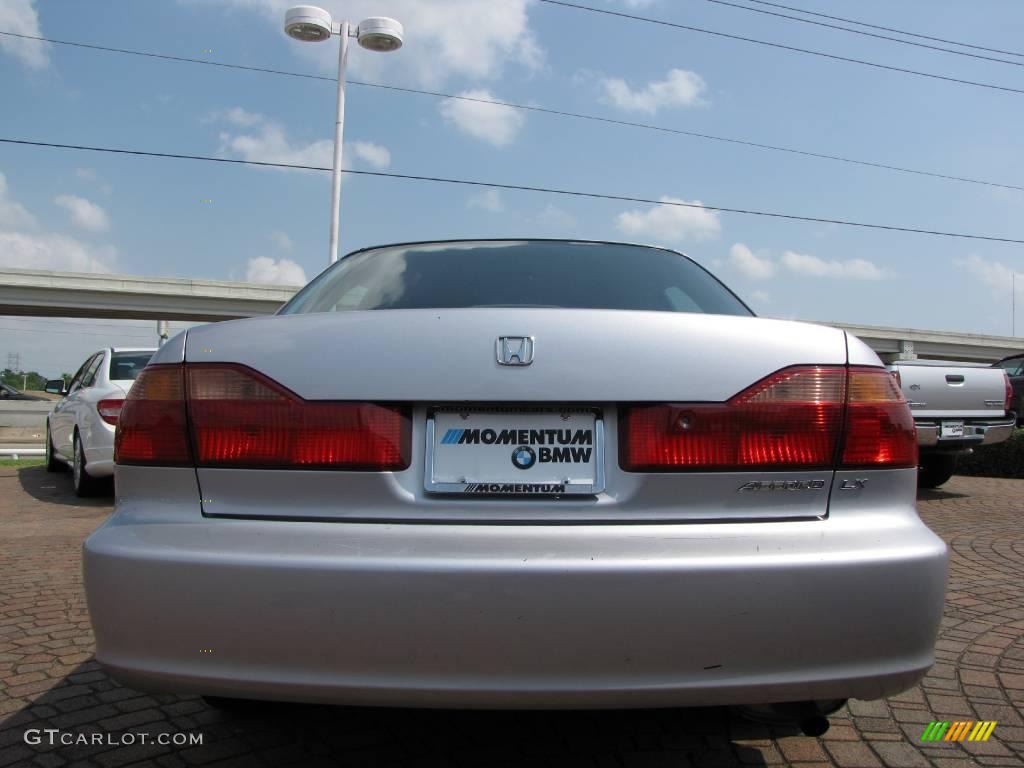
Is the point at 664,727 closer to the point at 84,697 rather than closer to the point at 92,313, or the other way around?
the point at 84,697

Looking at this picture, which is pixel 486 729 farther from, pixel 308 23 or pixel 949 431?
pixel 308 23

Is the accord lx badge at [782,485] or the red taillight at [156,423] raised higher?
the red taillight at [156,423]

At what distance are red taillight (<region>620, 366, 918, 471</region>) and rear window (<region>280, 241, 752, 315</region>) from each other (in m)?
0.77

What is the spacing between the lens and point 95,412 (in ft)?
24.9

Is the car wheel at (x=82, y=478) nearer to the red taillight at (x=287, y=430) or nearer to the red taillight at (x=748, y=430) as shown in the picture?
the red taillight at (x=287, y=430)

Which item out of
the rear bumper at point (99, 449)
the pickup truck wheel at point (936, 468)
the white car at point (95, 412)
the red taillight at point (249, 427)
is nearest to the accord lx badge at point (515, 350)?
the red taillight at point (249, 427)

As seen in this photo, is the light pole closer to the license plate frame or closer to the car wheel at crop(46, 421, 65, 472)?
the car wheel at crop(46, 421, 65, 472)

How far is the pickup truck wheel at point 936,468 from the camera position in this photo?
8.91m

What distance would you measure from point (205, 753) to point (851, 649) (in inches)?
68.5

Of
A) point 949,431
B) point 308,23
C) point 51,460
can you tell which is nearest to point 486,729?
point 949,431

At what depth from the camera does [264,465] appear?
186 cm

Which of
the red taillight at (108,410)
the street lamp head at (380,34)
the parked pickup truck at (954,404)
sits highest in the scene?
the street lamp head at (380,34)

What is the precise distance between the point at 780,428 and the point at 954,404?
7143 mm

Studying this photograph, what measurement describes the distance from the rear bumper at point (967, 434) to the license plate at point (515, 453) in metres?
7.00
